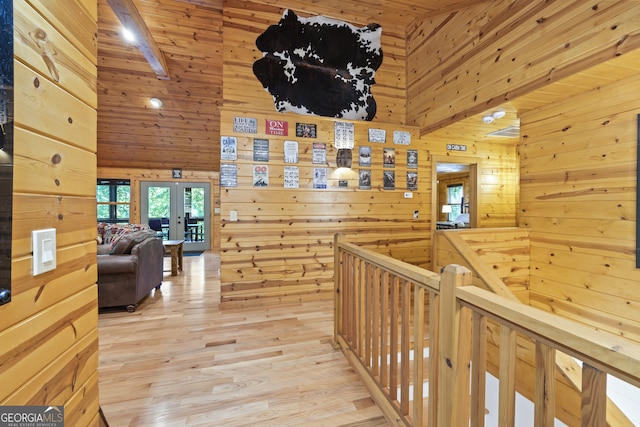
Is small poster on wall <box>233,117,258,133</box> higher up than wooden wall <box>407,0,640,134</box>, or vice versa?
wooden wall <box>407,0,640,134</box>

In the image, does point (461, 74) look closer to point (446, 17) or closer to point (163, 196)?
point (446, 17)

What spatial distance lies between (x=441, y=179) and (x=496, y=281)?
339 inches

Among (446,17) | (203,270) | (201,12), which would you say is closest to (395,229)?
(446,17)

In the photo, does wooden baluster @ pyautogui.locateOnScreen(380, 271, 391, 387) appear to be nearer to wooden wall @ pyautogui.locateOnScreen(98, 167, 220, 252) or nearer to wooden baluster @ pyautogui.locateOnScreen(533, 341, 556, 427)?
wooden baluster @ pyautogui.locateOnScreen(533, 341, 556, 427)

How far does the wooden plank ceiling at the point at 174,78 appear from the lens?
3707mm

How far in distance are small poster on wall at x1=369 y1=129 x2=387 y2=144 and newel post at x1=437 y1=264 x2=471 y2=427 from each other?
3026 mm

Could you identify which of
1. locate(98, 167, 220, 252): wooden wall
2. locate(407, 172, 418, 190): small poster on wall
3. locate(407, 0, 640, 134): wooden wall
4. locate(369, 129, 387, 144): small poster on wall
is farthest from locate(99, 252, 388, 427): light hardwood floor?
locate(98, 167, 220, 252): wooden wall

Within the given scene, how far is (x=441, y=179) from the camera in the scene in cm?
1030

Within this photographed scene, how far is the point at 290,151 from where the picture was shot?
345cm

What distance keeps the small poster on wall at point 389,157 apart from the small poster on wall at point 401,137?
158mm

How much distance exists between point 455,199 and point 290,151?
8.46m

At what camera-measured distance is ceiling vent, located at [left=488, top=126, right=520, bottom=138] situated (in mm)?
3807

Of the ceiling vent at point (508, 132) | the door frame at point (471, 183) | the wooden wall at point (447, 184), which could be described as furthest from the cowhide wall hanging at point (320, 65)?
the wooden wall at point (447, 184)

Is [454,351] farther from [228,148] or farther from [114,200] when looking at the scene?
[114,200]
